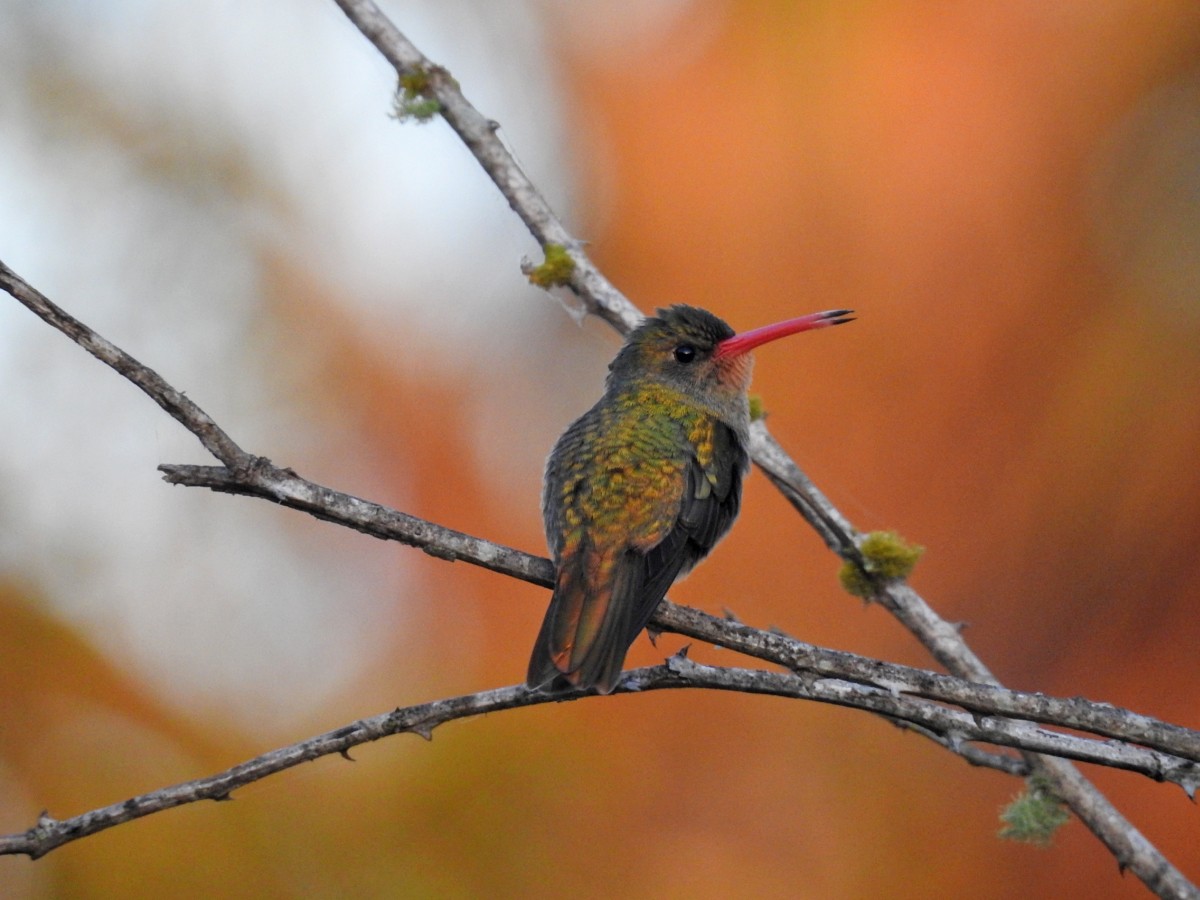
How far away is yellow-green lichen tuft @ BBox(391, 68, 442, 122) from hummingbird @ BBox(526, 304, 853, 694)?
1263 mm

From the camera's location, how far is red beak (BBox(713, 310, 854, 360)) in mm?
4534

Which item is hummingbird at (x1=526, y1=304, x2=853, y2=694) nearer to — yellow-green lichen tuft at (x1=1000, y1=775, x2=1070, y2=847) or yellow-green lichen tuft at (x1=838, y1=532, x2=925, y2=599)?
yellow-green lichen tuft at (x1=838, y1=532, x2=925, y2=599)

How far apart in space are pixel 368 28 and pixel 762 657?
3.05m

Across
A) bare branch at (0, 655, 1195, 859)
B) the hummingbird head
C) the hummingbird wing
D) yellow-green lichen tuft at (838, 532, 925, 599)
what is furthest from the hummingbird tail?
the hummingbird head

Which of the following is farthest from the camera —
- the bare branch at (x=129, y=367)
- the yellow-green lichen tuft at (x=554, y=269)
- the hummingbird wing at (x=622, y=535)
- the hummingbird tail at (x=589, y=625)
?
the yellow-green lichen tuft at (x=554, y=269)

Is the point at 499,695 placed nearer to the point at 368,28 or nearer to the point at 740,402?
the point at 740,402

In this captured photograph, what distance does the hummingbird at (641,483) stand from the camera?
3.68 m

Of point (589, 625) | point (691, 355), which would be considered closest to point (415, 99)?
point (691, 355)

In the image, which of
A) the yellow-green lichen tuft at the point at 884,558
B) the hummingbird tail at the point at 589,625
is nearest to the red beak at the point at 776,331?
the yellow-green lichen tuft at the point at 884,558

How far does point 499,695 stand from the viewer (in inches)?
120

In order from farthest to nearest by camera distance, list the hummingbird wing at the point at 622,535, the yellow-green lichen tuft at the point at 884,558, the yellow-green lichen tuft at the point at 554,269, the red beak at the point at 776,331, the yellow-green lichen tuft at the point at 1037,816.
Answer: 1. the red beak at the point at 776,331
2. the yellow-green lichen tuft at the point at 554,269
3. the yellow-green lichen tuft at the point at 884,558
4. the yellow-green lichen tuft at the point at 1037,816
5. the hummingbird wing at the point at 622,535

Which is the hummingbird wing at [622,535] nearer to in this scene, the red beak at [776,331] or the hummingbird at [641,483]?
the hummingbird at [641,483]

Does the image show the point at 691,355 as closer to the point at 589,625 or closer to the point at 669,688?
the point at 589,625

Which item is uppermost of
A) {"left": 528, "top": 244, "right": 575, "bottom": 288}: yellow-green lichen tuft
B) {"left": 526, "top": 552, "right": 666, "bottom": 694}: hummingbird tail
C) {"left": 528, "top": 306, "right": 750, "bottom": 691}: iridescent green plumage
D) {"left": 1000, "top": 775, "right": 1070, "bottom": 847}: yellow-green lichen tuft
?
{"left": 528, "top": 244, "right": 575, "bottom": 288}: yellow-green lichen tuft
